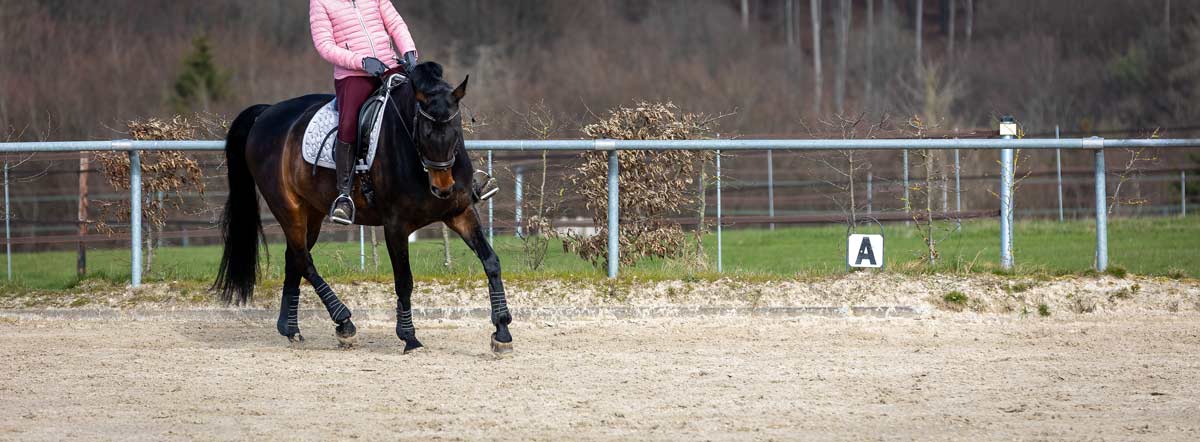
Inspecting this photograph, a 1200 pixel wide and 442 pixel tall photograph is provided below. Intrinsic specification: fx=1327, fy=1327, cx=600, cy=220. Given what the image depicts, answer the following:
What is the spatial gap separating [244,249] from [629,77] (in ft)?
128

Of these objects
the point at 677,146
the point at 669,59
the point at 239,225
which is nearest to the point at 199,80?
the point at 669,59

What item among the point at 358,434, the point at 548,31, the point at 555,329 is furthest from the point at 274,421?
the point at 548,31

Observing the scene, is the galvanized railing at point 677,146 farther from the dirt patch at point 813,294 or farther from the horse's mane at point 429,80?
the horse's mane at point 429,80

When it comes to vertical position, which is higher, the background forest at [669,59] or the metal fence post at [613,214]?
the background forest at [669,59]

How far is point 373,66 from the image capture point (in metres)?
8.44

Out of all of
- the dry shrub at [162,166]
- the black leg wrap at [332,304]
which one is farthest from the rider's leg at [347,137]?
the dry shrub at [162,166]

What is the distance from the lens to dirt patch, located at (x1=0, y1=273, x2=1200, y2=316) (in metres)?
10.1

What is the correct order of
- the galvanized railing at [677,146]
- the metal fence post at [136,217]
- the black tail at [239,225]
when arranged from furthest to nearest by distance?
1. the metal fence post at [136,217]
2. the galvanized railing at [677,146]
3. the black tail at [239,225]

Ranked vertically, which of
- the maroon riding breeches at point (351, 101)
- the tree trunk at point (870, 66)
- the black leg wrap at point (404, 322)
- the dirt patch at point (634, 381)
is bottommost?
the dirt patch at point (634, 381)

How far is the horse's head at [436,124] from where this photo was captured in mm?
7824

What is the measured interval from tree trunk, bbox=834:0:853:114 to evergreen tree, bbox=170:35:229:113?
2277 cm

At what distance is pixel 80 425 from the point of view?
6.25 m

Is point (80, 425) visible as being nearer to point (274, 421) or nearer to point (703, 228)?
point (274, 421)

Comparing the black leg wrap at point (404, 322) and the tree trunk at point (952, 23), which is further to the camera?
the tree trunk at point (952, 23)
